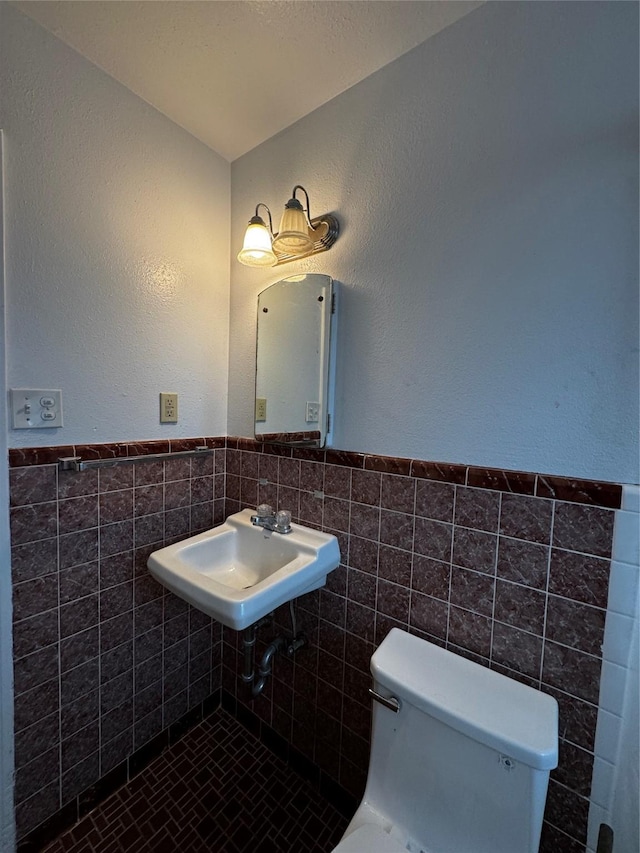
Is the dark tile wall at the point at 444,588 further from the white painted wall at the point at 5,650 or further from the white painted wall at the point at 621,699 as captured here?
the white painted wall at the point at 5,650

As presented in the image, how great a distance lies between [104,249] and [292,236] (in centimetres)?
64

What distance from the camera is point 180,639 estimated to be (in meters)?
1.44

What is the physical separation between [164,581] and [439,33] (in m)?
1.82

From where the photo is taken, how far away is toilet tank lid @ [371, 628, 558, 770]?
696mm

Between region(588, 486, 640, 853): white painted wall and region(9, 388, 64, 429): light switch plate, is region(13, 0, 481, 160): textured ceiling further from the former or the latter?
region(588, 486, 640, 853): white painted wall

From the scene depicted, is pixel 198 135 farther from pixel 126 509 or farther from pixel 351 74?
pixel 126 509

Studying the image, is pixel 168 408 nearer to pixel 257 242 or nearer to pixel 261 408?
pixel 261 408

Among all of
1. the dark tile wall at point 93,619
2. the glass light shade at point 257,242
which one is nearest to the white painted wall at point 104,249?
the dark tile wall at point 93,619

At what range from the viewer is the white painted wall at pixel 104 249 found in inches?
38.8

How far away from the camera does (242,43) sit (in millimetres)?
1016

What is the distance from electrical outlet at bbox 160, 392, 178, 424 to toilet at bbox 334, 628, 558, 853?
109 centimetres

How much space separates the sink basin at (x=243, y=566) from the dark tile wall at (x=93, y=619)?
207 mm

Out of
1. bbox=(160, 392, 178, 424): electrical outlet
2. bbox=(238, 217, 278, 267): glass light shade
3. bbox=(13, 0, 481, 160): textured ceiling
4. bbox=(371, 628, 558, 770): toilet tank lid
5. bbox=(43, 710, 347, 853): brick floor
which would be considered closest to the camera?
bbox=(371, 628, 558, 770): toilet tank lid

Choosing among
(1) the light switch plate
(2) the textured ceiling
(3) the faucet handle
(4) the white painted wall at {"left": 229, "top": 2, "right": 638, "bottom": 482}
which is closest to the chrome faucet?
(3) the faucet handle
